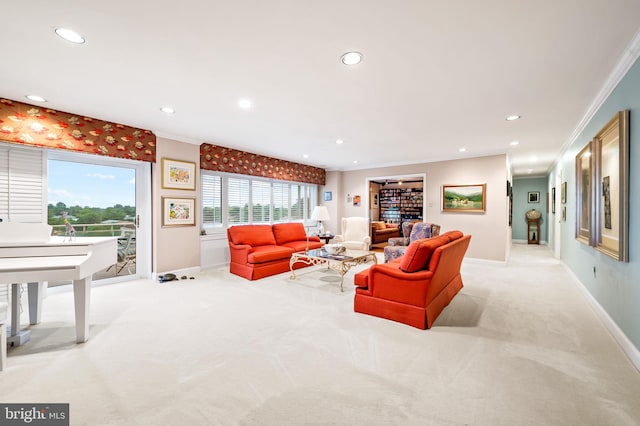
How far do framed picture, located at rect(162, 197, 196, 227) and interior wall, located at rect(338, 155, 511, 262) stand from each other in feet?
16.7

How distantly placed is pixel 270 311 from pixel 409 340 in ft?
5.22

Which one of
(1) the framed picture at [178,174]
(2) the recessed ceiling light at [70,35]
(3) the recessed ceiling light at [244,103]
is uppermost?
(3) the recessed ceiling light at [244,103]

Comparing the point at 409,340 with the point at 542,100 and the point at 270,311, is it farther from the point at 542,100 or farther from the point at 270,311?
the point at 542,100

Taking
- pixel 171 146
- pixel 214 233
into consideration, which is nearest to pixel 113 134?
pixel 171 146

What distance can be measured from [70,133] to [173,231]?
1.97 meters

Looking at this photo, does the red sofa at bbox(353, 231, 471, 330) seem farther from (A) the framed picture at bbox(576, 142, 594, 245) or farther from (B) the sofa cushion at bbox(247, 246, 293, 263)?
(B) the sofa cushion at bbox(247, 246, 293, 263)

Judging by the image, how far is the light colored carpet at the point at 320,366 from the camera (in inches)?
65.1

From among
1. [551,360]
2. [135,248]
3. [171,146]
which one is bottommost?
[551,360]

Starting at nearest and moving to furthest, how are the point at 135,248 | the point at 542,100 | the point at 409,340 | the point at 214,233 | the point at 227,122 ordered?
the point at 409,340
the point at 542,100
the point at 227,122
the point at 135,248
the point at 214,233

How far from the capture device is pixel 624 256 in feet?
7.66

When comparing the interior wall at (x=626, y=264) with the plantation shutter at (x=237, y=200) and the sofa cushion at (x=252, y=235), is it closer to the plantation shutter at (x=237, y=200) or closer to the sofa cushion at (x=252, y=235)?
the sofa cushion at (x=252, y=235)

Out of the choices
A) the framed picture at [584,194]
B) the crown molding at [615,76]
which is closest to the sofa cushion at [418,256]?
the framed picture at [584,194]

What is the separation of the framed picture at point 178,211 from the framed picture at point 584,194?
5.82 meters

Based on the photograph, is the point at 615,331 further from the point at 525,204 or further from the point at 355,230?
the point at 525,204
